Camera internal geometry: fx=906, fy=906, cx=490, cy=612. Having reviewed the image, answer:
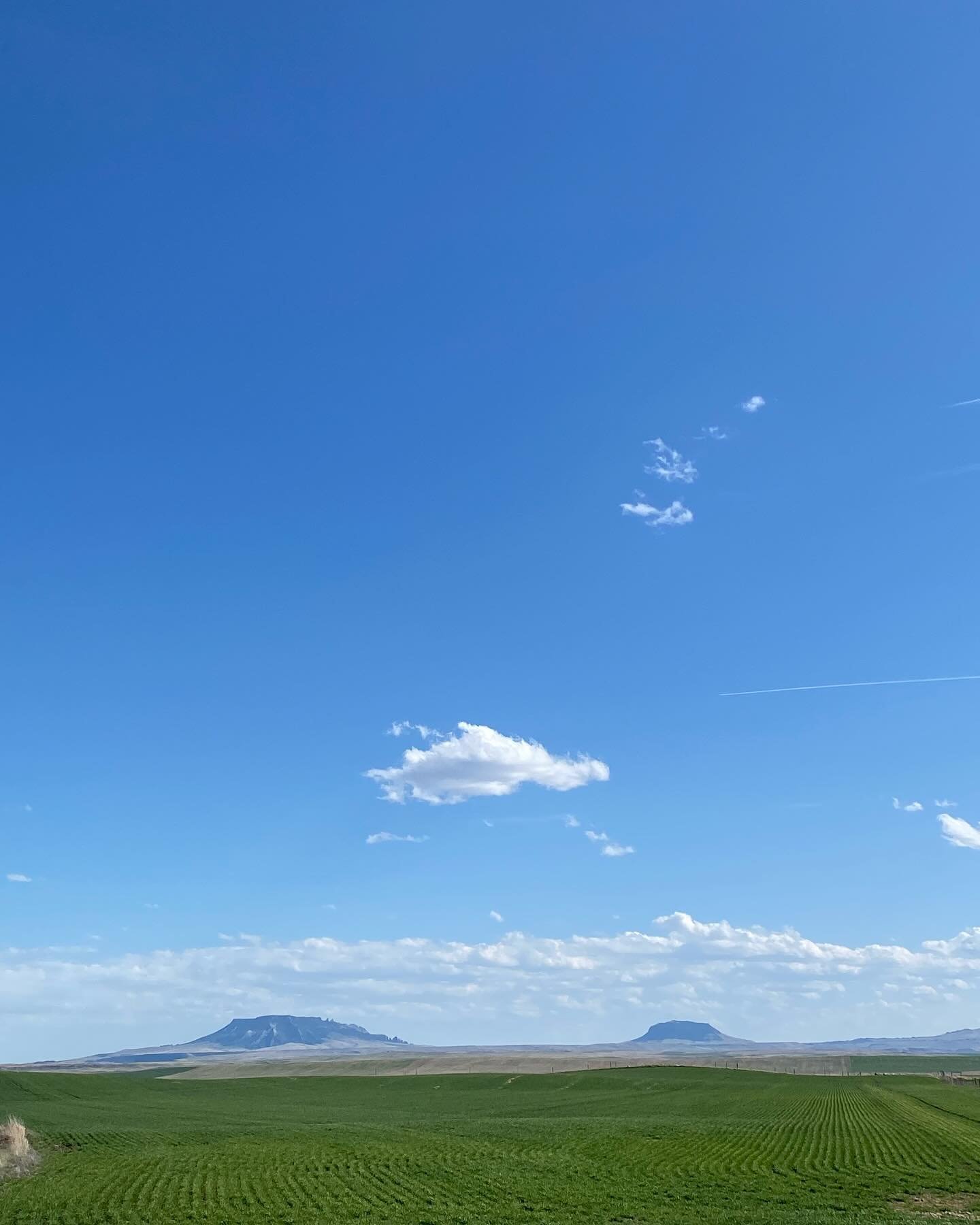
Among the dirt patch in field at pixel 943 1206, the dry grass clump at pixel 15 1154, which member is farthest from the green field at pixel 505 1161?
the dry grass clump at pixel 15 1154

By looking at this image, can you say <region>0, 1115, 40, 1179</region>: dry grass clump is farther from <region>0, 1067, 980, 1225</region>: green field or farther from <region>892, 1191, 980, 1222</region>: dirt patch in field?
<region>892, 1191, 980, 1222</region>: dirt patch in field

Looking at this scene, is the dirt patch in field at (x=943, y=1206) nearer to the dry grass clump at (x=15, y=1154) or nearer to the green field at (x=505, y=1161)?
the green field at (x=505, y=1161)

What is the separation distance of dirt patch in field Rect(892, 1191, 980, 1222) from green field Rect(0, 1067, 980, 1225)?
175 millimetres

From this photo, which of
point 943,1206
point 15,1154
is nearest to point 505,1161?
point 943,1206

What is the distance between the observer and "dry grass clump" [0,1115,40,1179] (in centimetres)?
4684

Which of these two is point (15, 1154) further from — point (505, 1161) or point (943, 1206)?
point (943, 1206)

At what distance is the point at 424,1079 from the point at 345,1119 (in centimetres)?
7372

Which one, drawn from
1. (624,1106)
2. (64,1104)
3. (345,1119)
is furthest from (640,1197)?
(64,1104)

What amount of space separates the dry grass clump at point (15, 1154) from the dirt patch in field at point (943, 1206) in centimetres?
4184

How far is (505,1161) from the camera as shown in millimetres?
49188

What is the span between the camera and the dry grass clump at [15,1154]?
4684 cm

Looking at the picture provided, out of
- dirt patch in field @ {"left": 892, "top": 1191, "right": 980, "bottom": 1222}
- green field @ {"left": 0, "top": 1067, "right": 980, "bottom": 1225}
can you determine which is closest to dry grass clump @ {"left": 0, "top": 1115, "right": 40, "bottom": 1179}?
green field @ {"left": 0, "top": 1067, "right": 980, "bottom": 1225}

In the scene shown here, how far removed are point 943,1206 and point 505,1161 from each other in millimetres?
22721

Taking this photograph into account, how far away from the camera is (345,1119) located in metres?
79.5
